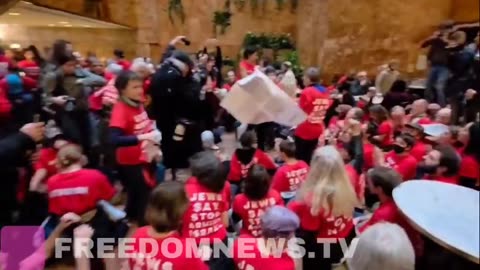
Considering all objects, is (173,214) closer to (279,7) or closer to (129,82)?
(129,82)

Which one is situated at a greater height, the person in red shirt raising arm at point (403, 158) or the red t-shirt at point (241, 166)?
the person in red shirt raising arm at point (403, 158)

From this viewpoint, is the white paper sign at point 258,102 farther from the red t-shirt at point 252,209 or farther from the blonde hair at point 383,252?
the blonde hair at point 383,252

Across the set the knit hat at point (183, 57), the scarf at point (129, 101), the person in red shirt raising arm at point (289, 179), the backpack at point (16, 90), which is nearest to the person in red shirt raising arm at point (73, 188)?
the scarf at point (129, 101)

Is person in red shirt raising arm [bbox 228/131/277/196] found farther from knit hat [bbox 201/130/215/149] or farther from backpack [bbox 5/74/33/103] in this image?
backpack [bbox 5/74/33/103]

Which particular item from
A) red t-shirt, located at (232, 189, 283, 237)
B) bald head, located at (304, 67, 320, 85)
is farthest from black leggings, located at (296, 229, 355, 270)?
bald head, located at (304, 67, 320, 85)

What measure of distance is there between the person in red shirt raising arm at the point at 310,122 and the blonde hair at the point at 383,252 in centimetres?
215

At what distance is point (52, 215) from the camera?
2059 millimetres

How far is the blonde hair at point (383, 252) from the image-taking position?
120cm

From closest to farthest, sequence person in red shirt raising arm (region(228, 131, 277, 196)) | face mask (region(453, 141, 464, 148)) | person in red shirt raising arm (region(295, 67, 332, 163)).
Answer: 1. face mask (region(453, 141, 464, 148))
2. person in red shirt raising arm (region(228, 131, 277, 196))
3. person in red shirt raising arm (region(295, 67, 332, 163))

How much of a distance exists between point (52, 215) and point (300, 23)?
1.31 m

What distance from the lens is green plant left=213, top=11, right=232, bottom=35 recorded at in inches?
101

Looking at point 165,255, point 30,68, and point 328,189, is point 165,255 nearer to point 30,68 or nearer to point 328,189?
point 328,189

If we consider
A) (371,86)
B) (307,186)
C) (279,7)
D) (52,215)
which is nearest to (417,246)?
(307,186)

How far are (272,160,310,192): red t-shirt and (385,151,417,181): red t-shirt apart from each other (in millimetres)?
371
